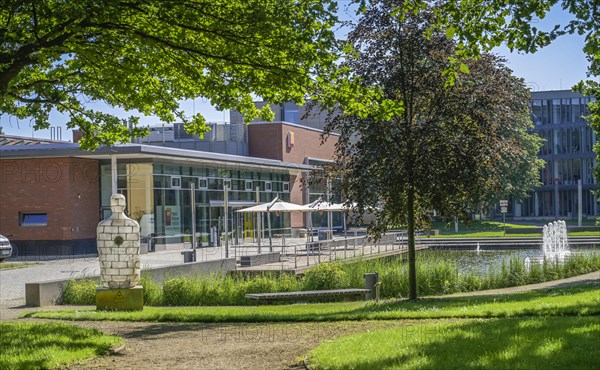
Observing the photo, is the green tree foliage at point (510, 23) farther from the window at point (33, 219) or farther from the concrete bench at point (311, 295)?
the window at point (33, 219)

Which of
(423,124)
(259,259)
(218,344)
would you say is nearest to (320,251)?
(259,259)

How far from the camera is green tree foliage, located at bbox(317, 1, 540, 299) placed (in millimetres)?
17250

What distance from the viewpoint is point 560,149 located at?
3524 inches

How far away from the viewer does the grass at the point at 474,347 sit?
7746mm

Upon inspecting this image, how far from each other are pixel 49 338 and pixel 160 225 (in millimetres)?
36056

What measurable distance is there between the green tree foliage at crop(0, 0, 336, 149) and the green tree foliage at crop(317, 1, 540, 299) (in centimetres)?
372

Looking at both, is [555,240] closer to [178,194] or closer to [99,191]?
[178,194]

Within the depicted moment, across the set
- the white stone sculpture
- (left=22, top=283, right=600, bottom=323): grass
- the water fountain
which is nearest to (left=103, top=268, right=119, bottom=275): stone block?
the white stone sculpture

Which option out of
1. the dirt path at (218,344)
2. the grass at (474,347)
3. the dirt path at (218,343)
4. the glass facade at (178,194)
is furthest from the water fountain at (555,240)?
the grass at (474,347)

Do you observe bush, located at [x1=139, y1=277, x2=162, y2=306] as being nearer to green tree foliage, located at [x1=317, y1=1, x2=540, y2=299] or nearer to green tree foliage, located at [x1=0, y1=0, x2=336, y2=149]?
green tree foliage, located at [x1=317, y1=1, x2=540, y2=299]

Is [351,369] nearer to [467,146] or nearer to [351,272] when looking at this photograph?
[467,146]

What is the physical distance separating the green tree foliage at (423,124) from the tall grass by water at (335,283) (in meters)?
4.88

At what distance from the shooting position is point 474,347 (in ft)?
28.4

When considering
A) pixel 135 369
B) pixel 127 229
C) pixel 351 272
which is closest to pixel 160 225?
pixel 351 272
